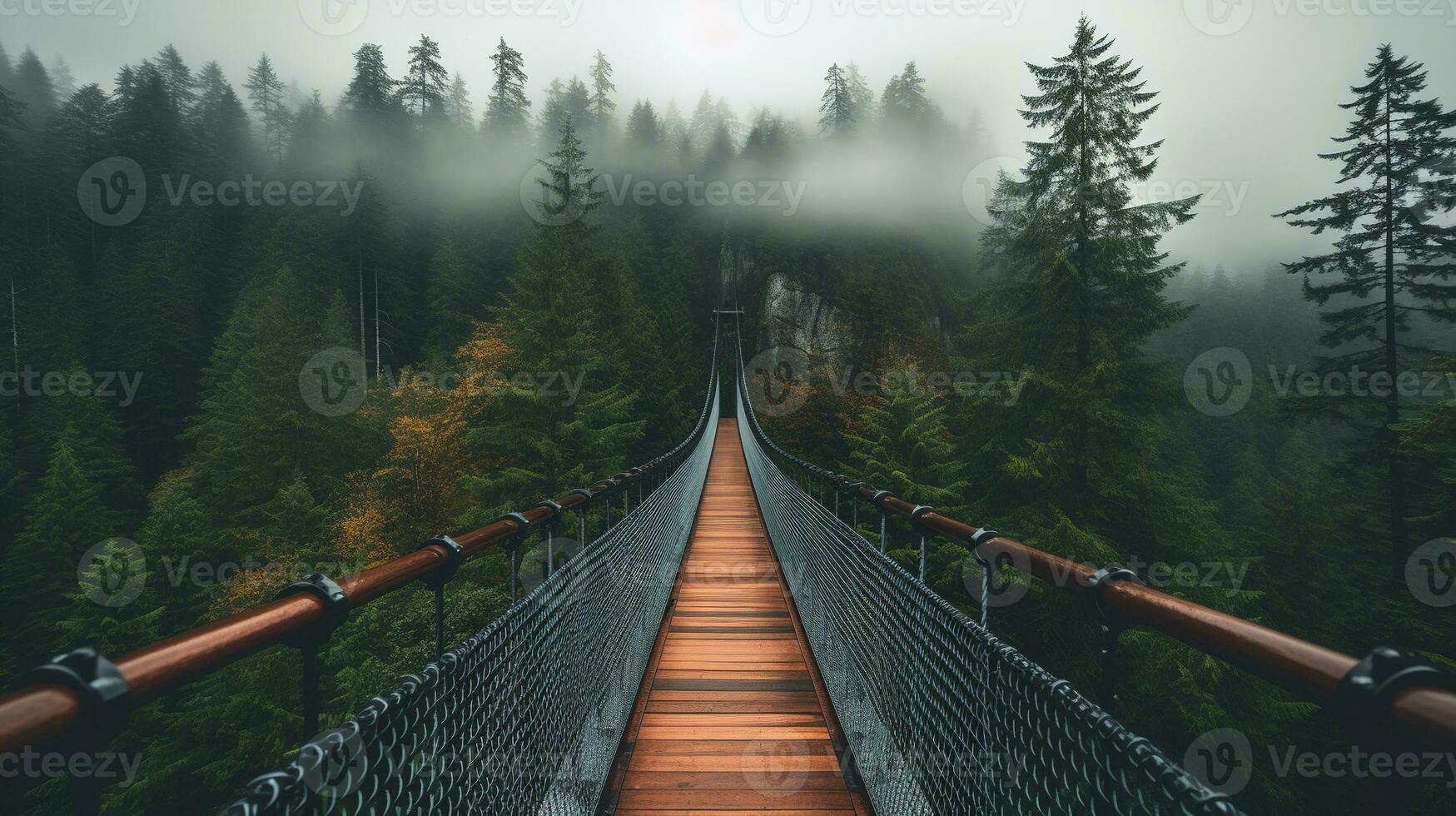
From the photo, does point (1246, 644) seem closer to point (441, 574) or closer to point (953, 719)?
point (953, 719)

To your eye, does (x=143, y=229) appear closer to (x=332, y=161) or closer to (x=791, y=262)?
(x=332, y=161)

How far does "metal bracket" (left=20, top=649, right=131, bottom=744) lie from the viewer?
0.80 meters

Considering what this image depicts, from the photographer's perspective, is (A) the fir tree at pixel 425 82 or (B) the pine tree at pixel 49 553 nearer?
(B) the pine tree at pixel 49 553

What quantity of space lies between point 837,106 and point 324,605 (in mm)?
43343

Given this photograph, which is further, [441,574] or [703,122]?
[703,122]

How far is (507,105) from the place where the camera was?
38.6 meters

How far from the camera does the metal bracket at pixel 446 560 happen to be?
155 cm

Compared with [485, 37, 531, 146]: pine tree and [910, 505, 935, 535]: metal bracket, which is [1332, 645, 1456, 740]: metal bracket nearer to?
[910, 505, 935, 535]: metal bracket

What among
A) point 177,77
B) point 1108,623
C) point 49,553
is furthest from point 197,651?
point 177,77

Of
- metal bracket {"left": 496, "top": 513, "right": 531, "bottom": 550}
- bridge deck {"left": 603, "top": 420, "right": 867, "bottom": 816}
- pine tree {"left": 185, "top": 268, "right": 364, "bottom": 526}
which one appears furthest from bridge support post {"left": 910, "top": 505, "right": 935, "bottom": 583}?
pine tree {"left": 185, "top": 268, "right": 364, "bottom": 526}

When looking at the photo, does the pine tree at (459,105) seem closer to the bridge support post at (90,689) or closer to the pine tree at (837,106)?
the pine tree at (837,106)

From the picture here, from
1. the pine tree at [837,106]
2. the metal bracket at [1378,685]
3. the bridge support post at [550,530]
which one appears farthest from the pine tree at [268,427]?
the pine tree at [837,106]

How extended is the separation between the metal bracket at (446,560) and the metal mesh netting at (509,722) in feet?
0.61

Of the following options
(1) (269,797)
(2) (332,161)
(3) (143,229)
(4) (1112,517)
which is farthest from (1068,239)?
(2) (332,161)
